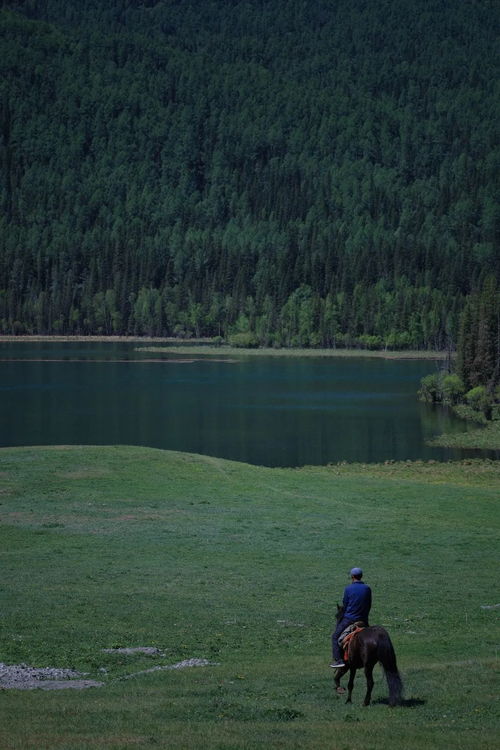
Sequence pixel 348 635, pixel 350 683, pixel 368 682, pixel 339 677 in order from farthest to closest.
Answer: pixel 339 677
pixel 348 635
pixel 350 683
pixel 368 682

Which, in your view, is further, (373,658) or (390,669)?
(373,658)

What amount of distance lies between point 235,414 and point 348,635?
9603cm

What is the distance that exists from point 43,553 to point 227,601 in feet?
32.9

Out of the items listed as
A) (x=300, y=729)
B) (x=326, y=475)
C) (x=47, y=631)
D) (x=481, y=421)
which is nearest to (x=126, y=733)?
(x=300, y=729)

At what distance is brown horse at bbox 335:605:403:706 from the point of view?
66.3 ft

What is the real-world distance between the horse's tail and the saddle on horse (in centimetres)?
88

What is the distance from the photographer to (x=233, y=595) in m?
33.8

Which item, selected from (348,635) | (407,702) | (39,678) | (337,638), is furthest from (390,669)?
(39,678)

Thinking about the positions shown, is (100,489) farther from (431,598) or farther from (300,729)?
(300,729)

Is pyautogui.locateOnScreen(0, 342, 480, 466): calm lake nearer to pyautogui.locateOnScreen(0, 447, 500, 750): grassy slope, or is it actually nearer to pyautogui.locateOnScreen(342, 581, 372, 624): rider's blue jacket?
pyautogui.locateOnScreen(0, 447, 500, 750): grassy slope

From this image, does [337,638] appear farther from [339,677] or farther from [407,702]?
[407,702]

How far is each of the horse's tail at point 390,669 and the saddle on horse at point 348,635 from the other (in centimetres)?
88

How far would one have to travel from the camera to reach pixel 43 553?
40562 millimetres

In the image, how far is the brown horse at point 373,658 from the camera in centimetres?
2020
